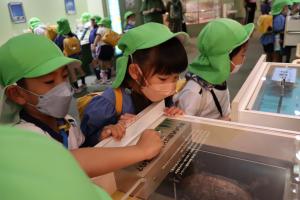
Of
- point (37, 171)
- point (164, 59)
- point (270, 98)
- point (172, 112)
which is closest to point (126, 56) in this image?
point (164, 59)

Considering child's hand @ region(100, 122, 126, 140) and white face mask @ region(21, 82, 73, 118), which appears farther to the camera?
white face mask @ region(21, 82, 73, 118)

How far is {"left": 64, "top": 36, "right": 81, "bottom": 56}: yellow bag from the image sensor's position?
4.22m

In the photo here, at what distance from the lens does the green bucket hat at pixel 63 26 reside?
424 centimetres

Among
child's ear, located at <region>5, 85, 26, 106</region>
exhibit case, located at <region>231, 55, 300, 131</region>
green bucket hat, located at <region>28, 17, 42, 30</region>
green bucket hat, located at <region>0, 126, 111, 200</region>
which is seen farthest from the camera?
green bucket hat, located at <region>28, 17, 42, 30</region>

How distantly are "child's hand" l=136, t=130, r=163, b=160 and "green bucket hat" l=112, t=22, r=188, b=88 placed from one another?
0.39 metres

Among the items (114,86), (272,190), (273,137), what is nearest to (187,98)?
(114,86)

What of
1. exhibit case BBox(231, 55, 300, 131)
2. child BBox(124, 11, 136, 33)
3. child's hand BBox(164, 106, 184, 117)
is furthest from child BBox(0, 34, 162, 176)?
child BBox(124, 11, 136, 33)

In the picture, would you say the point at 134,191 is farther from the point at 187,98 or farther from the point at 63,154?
the point at 187,98

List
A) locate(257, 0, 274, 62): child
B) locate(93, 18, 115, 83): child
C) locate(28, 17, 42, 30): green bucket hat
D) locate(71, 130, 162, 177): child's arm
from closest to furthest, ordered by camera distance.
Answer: locate(71, 130, 162, 177): child's arm, locate(257, 0, 274, 62): child, locate(28, 17, 42, 30): green bucket hat, locate(93, 18, 115, 83): child

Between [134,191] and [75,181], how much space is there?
1.60 feet

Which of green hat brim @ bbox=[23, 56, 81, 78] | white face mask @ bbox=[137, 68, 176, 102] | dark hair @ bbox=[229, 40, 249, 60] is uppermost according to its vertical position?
green hat brim @ bbox=[23, 56, 81, 78]

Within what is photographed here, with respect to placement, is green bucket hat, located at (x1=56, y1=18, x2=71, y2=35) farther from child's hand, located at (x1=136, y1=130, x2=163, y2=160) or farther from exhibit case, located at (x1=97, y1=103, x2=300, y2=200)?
child's hand, located at (x1=136, y1=130, x2=163, y2=160)

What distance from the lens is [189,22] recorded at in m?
7.22

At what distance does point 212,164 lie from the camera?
0.85 m
